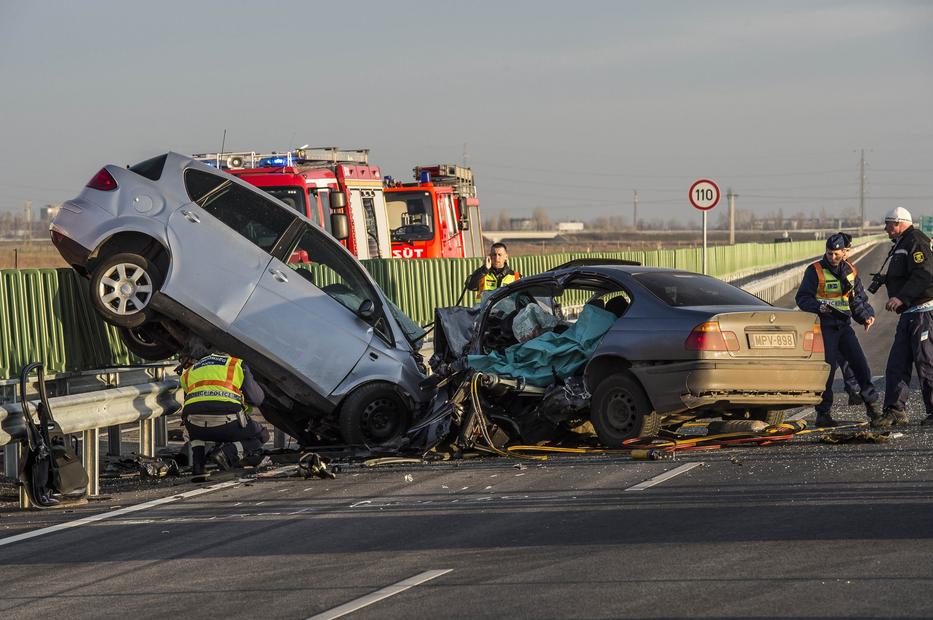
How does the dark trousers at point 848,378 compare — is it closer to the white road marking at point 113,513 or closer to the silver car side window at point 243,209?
the silver car side window at point 243,209

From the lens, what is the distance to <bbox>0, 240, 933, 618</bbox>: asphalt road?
596 cm

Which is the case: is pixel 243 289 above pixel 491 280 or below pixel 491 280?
above

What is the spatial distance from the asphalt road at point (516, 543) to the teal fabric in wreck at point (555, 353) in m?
1.10

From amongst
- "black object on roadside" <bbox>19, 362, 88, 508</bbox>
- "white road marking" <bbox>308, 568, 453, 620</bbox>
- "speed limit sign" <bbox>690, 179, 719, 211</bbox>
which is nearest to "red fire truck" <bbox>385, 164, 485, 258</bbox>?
"speed limit sign" <bbox>690, 179, 719, 211</bbox>

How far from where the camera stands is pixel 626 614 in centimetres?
564

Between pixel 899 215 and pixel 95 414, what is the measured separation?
7331 mm

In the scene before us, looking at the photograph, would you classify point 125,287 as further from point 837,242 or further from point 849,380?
point 849,380

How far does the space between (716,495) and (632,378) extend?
2.35m

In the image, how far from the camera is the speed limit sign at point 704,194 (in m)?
23.8

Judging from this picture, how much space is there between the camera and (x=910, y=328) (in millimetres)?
12328

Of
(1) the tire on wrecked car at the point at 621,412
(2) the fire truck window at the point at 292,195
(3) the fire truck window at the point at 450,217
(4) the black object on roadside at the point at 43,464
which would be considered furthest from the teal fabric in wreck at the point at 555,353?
(3) the fire truck window at the point at 450,217

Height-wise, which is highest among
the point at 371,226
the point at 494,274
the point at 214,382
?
the point at 371,226

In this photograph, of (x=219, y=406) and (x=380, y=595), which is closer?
(x=380, y=595)

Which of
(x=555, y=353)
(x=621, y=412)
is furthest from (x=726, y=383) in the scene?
(x=555, y=353)
